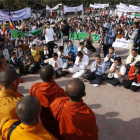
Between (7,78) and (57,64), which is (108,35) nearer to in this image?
(57,64)

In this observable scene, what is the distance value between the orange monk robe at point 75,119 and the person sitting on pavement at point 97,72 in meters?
3.28

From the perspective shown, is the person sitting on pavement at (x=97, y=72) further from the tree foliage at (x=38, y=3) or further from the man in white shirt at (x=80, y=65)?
the tree foliage at (x=38, y=3)

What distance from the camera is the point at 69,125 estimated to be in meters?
2.06

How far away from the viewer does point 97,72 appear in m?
5.54

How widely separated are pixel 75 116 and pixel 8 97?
850 mm

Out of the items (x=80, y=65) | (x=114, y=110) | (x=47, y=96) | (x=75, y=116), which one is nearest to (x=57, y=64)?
(x=80, y=65)

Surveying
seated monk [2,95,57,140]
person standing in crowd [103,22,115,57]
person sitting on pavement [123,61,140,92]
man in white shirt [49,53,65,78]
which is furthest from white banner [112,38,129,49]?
seated monk [2,95,57,140]

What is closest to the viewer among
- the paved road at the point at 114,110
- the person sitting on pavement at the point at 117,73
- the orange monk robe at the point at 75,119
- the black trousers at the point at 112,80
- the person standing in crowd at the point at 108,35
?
the orange monk robe at the point at 75,119

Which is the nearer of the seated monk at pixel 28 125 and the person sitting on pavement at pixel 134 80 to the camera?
the seated monk at pixel 28 125

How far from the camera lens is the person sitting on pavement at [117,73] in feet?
16.7

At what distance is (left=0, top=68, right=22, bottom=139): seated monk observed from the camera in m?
1.84

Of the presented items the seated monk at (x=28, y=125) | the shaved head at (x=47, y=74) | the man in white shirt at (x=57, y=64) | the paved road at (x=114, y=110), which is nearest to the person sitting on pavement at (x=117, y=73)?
the paved road at (x=114, y=110)

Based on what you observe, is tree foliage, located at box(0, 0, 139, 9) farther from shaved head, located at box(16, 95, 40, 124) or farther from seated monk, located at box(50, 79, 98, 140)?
shaved head, located at box(16, 95, 40, 124)

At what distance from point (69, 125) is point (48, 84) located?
2.36ft
